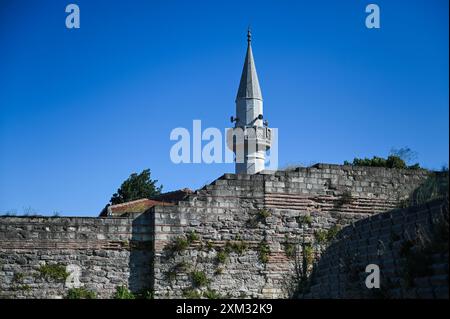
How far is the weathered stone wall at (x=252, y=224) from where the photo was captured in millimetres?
17141

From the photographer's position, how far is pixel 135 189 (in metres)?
51.8

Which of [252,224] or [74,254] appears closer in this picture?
[74,254]

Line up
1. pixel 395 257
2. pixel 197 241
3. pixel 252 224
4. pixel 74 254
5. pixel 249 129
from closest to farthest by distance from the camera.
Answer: pixel 395 257, pixel 74 254, pixel 197 241, pixel 252 224, pixel 249 129

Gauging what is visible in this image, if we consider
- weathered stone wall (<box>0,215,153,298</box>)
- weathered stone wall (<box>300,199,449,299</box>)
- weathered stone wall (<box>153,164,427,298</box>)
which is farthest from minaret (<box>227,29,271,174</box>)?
weathered stone wall (<box>300,199,449,299</box>)

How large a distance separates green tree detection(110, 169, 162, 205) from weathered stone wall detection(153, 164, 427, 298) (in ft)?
110

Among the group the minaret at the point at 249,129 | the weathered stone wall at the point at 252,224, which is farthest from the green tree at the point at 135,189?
the weathered stone wall at the point at 252,224

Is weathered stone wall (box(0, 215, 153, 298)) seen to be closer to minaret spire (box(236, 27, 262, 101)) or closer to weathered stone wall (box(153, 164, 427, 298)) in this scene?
weathered stone wall (box(153, 164, 427, 298))

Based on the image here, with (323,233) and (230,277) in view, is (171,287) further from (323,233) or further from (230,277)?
(323,233)

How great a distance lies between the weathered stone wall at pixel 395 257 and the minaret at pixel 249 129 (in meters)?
33.6

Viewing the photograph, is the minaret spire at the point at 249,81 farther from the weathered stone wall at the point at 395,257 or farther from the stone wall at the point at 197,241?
the weathered stone wall at the point at 395,257

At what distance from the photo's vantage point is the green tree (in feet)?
168

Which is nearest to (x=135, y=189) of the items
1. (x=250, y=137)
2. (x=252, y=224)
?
(x=250, y=137)

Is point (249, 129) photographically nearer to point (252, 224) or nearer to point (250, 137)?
point (250, 137)

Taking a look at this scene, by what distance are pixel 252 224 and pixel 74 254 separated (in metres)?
4.53
